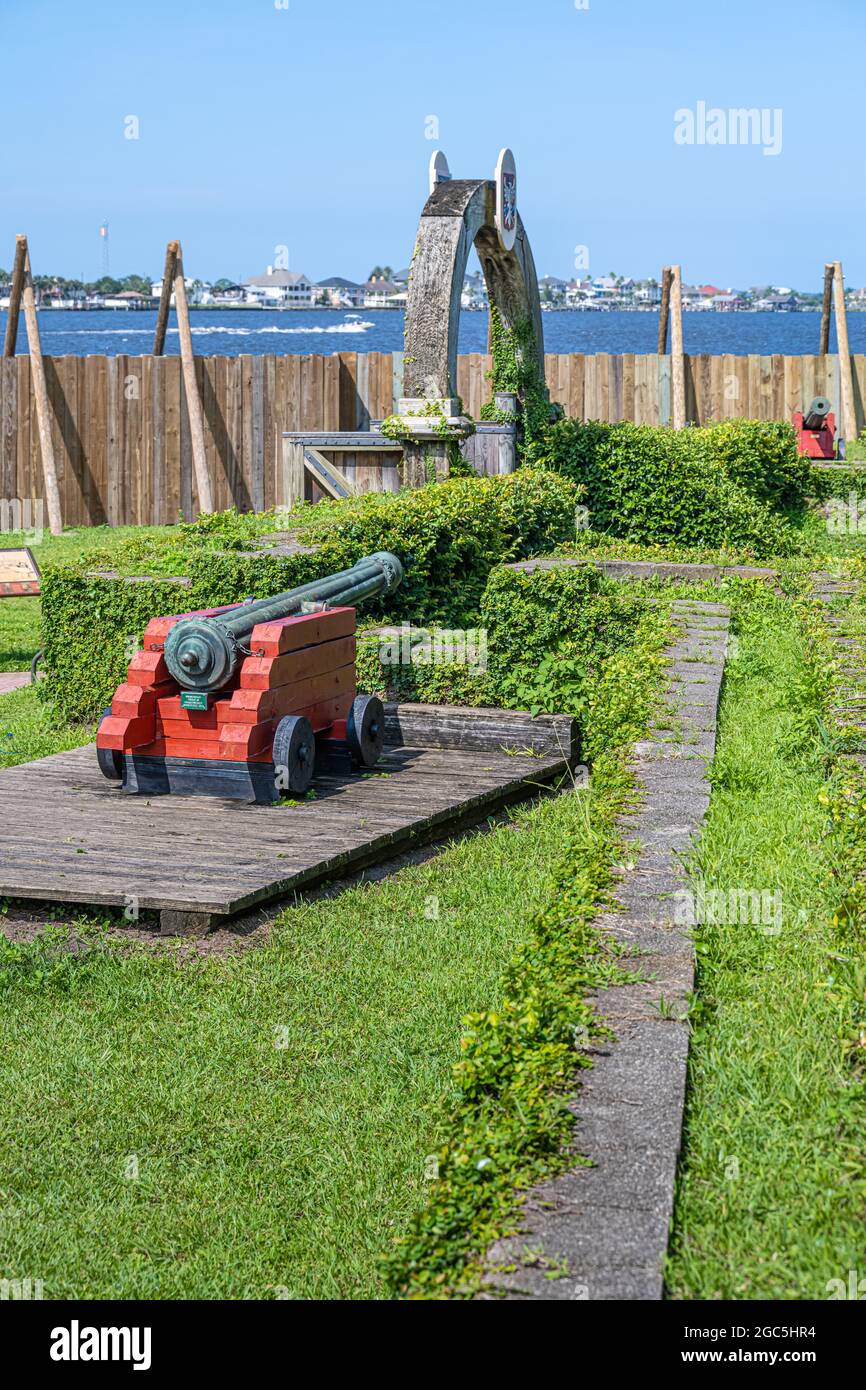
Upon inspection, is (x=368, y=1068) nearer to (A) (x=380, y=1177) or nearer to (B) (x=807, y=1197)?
(A) (x=380, y=1177)

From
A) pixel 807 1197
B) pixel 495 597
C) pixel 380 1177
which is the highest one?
pixel 495 597

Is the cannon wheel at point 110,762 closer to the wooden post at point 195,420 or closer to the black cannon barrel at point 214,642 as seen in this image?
the black cannon barrel at point 214,642

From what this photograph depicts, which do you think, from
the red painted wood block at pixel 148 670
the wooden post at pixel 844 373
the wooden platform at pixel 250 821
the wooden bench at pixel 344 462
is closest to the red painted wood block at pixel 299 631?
the red painted wood block at pixel 148 670

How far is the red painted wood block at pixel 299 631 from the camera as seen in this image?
272 inches

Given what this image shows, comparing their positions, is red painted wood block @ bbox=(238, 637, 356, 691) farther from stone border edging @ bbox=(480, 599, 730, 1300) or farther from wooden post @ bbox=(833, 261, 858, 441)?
wooden post @ bbox=(833, 261, 858, 441)

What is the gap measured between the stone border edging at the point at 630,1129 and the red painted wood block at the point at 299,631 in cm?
213

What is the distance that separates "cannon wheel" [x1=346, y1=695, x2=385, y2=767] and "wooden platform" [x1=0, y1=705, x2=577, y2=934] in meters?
0.13

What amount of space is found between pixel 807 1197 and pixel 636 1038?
2.32ft

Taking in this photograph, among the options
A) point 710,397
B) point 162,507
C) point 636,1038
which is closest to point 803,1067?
point 636,1038

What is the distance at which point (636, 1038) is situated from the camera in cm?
374

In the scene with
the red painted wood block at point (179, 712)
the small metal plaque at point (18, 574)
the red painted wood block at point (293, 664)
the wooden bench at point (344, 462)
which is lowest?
the red painted wood block at point (179, 712)

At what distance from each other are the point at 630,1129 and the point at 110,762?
14.5ft

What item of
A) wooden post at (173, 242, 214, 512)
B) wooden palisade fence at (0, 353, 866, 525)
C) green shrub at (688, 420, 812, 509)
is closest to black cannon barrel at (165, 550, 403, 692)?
green shrub at (688, 420, 812, 509)

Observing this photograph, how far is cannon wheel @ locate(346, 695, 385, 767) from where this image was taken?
761 centimetres
